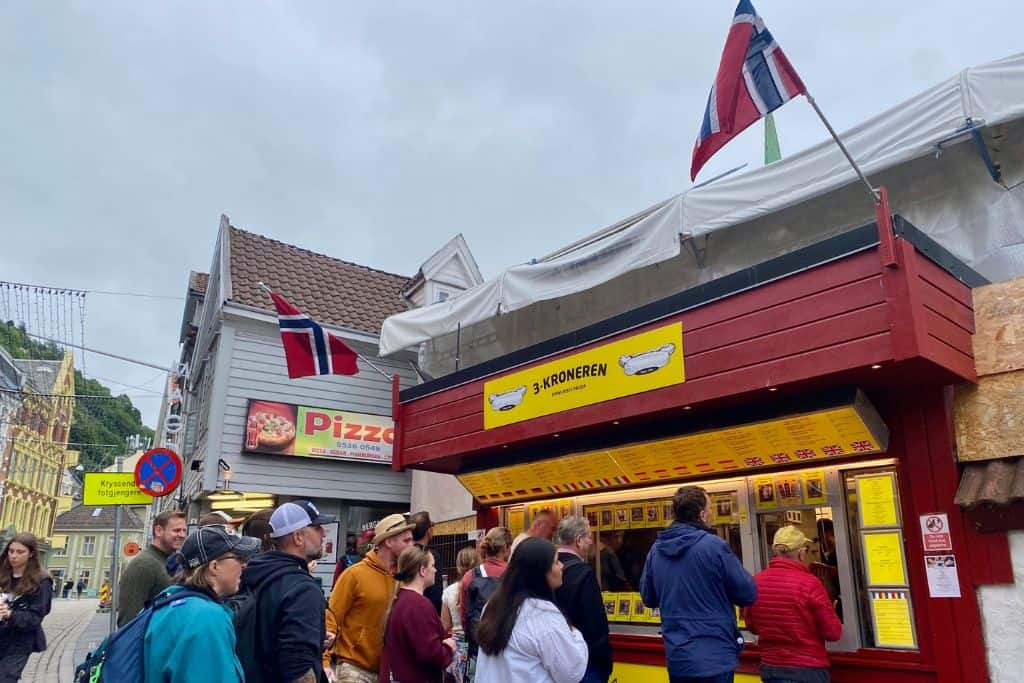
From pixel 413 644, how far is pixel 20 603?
11.4 ft

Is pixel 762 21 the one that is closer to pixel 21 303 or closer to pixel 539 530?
pixel 539 530

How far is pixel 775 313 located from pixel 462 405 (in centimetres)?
430

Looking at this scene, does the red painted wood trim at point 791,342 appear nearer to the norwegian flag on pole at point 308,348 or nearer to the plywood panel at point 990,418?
the plywood panel at point 990,418

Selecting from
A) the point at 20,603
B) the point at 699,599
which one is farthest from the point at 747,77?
the point at 20,603

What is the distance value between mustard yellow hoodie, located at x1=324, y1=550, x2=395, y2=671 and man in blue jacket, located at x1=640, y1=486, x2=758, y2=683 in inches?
69.4

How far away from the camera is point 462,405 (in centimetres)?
905

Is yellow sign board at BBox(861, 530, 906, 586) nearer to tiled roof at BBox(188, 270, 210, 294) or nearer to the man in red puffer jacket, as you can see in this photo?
the man in red puffer jacket

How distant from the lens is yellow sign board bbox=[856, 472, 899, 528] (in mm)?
5781

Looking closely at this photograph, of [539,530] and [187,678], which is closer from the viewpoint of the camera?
[187,678]

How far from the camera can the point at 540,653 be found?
126 inches

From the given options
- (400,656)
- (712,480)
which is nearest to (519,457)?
(712,480)

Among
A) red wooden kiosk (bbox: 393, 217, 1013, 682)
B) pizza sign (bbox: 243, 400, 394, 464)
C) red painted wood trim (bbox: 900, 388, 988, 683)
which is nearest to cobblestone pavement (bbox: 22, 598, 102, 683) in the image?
pizza sign (bbox: 243, 400, 394, 464)

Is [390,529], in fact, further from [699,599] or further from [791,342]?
[791,342]

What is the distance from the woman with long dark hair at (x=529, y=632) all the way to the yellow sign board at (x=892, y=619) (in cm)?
345
